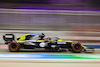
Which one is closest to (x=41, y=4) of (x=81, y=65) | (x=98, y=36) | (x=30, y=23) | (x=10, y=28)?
(x=30, y=23)

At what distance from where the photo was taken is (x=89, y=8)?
40.5 feet

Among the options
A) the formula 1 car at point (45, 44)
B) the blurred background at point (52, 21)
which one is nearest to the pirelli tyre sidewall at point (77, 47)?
the formula 1 car at point (45, 44)

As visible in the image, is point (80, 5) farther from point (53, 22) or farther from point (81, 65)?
point (81, 65)

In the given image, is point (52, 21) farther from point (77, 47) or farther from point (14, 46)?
point (14, 46)

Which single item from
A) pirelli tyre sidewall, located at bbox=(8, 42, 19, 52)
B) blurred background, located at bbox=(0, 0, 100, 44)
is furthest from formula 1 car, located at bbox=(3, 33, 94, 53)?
blurred background, located at bbox=(0, 0, 100, 44)

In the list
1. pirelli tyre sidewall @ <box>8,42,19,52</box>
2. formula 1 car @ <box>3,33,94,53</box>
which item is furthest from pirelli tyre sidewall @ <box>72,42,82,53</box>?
pirelli tyre sidewall @ <box>8,42,19,52</box>

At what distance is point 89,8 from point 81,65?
926 cm

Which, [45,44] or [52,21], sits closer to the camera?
[45,44]

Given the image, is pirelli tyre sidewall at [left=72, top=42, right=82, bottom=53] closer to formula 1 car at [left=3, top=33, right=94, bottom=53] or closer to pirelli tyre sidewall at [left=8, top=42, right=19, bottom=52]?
formula 1 car at [left=3, top=33, right=94, bottom=53]

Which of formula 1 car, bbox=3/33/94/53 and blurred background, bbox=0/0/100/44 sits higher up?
blurred background, bbox=0/0/100/44

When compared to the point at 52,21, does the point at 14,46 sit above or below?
below

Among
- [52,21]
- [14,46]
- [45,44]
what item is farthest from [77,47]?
[52,21]

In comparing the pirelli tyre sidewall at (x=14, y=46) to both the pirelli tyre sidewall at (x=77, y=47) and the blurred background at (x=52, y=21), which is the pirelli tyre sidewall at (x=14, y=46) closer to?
the pirelli tyre sidewall at (x=77, y=47)

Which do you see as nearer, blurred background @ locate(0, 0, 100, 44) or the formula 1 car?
the formula 1 car
